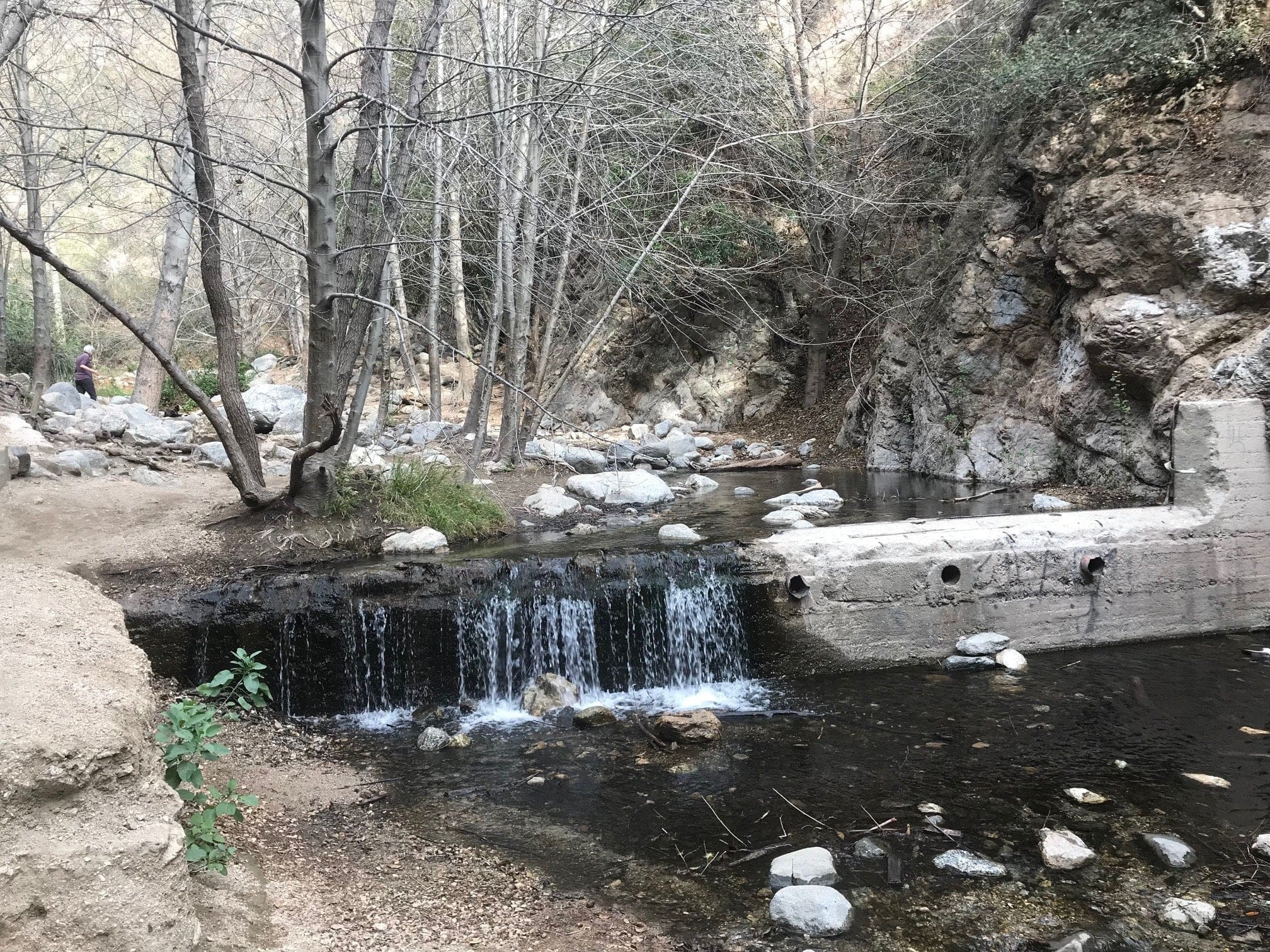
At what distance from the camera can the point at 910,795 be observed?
14.4ft

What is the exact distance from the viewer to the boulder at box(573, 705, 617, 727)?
5.48 metres

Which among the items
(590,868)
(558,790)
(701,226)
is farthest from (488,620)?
(701,226)

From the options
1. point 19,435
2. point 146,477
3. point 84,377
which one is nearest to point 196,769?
point 146,477

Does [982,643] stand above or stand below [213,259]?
below

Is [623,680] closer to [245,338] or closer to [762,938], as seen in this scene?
[762,938]

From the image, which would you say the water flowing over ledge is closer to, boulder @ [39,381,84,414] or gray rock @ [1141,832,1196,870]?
gray rock @ [1141,832,1196,870]

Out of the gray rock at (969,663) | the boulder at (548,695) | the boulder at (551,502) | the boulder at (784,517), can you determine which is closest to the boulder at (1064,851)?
the gray rock at (969,663)

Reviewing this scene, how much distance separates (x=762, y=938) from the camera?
329 centimetres

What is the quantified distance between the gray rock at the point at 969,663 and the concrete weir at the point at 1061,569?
0.43 feet

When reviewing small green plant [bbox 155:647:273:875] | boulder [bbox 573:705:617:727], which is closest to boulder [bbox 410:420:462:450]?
boulder [bbox 573:705:617:727]

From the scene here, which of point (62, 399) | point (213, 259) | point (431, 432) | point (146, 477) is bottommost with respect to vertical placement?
point (146, 477)

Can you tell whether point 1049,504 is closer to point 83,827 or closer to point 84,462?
point 83,827

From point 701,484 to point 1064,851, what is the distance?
25.6 ft

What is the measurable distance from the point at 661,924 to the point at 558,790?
1313 millimetres
